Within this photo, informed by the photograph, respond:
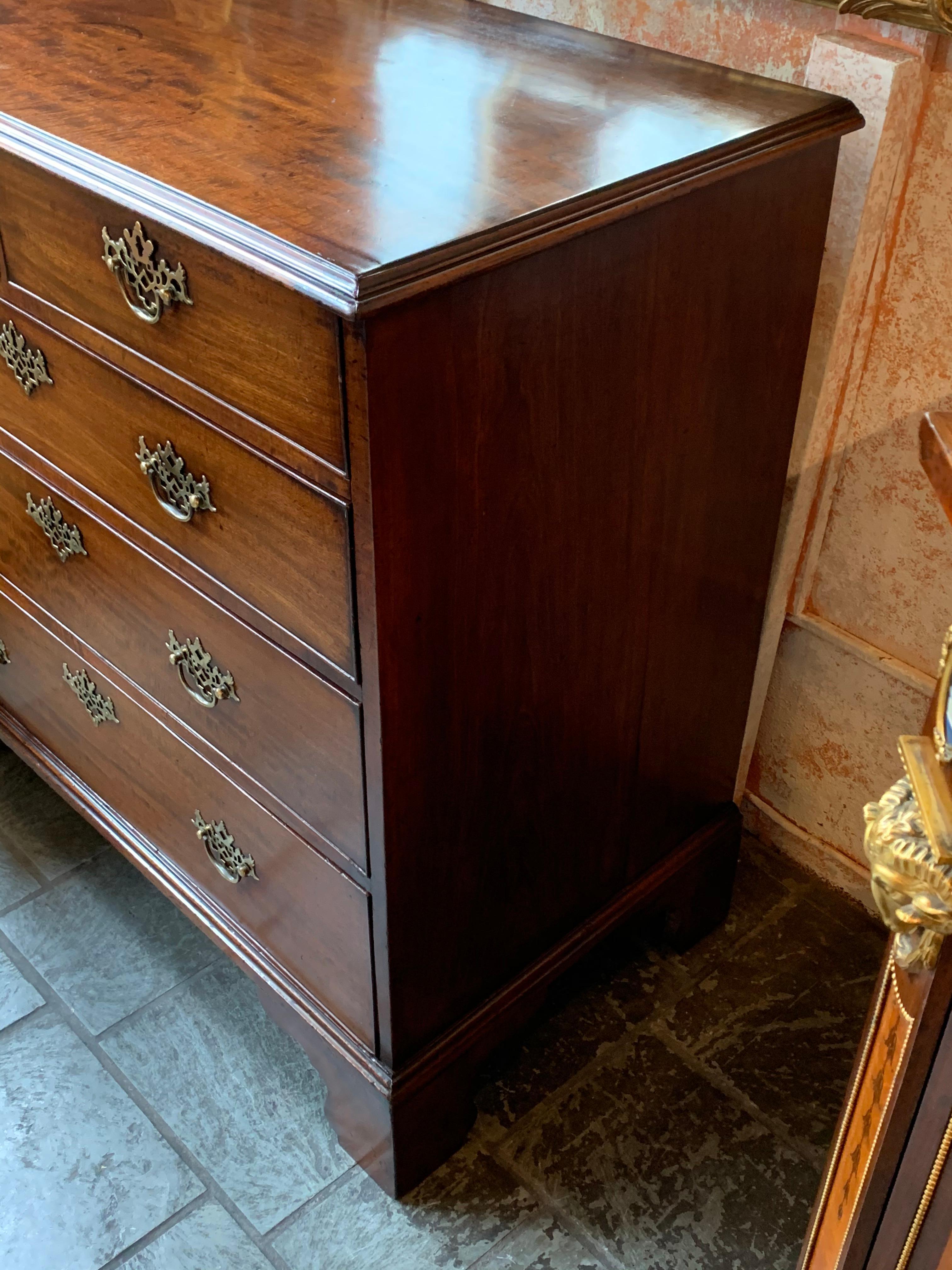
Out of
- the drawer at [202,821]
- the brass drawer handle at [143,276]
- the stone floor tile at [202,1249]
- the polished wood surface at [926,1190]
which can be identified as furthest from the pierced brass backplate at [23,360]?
the polished wood surface at [926,1190]

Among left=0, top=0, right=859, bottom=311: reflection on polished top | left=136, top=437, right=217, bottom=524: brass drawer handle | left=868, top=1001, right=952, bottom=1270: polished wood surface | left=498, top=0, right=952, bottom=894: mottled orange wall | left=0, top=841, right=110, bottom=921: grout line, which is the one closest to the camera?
left=868, top=1001, right=952, bottom=1270: polished wood surface

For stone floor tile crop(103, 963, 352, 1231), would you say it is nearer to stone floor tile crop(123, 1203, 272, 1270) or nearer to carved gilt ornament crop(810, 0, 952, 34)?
stone floor tile crop(123, 1203, 272, 1270)

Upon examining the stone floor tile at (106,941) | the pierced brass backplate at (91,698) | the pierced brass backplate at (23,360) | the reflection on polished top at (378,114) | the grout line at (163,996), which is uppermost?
the reflection on polished top at (378,114)

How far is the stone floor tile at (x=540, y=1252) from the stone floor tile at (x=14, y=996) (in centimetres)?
71

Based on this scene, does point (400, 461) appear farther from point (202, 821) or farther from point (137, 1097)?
point (137, 1097)

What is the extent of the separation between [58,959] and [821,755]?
3.70ft

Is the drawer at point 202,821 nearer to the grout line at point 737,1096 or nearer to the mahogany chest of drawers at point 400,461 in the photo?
the mahogany chest of drawers at point 400,461

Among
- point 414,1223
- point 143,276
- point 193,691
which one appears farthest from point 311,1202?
point 143,276

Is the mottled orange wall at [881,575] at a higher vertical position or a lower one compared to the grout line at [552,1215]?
higher

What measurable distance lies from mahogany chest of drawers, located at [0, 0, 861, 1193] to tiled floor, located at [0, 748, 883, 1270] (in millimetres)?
97

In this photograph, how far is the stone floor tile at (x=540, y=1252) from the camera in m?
1.37

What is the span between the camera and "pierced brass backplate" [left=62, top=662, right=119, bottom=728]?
5.13ft

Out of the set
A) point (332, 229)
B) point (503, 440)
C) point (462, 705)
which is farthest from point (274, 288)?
point (462, 705)

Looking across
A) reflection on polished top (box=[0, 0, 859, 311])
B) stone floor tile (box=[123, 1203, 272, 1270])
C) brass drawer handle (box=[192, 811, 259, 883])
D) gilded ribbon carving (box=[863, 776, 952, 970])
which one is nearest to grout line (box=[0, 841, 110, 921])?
brass drawer handle (box=[192, 811, 259, 883])
